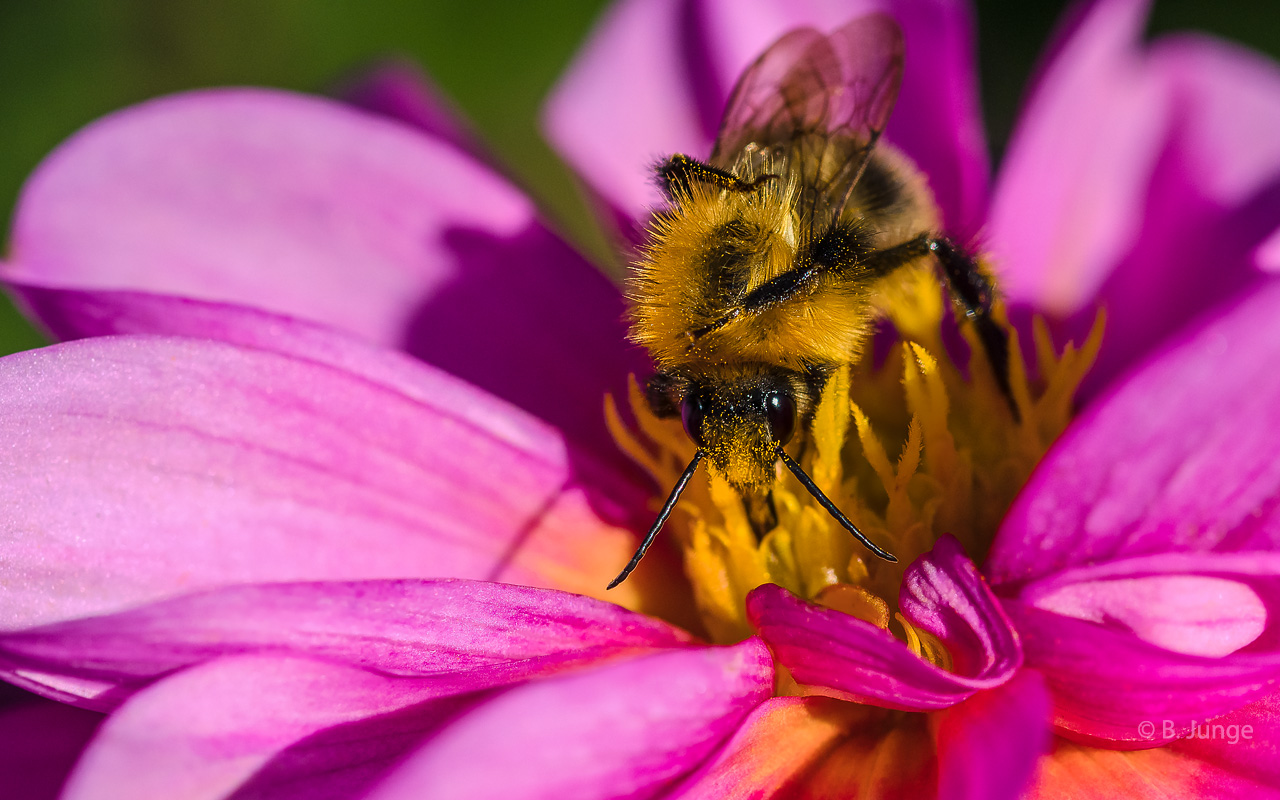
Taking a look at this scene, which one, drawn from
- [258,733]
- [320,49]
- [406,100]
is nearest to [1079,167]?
[406,100]

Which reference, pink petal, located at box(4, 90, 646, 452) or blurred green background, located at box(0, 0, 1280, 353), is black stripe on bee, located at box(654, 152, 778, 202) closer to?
pink petal, located at box(4, 90, 646, 452)

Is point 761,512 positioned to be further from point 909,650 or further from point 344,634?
point 344,634

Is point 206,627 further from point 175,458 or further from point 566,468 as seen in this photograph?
point 566,468

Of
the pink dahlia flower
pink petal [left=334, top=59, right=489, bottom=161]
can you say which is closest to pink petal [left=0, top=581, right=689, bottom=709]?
the pink dahlia flower

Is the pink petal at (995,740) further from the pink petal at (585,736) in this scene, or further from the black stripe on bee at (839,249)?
the black stripe on bee at (839,249)

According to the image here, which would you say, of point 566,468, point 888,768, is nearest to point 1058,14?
point 566,468

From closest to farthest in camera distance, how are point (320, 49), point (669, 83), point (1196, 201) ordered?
point (1196, 201), point (669, 83), point (320, 49)
